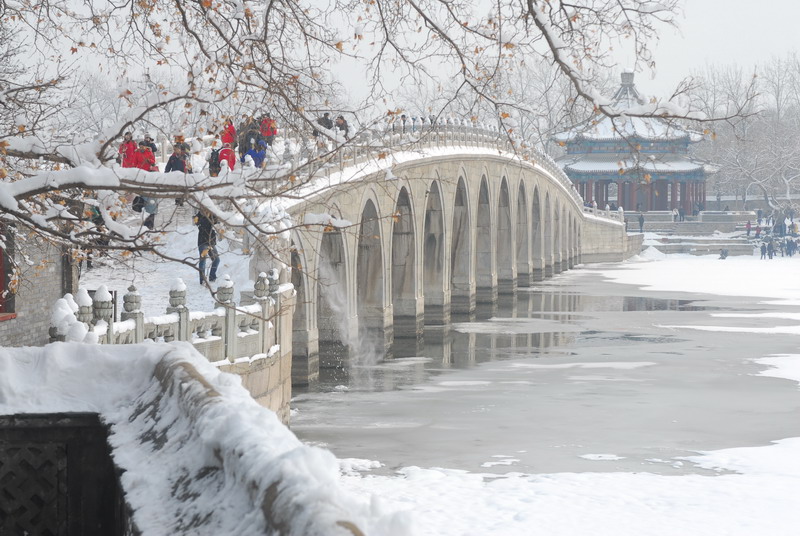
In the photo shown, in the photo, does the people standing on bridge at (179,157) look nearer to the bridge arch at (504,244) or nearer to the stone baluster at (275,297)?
the stone baluster at (275,297)

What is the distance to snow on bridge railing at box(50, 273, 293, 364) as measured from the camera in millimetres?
12086

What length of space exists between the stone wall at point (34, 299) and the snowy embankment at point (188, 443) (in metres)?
12.0

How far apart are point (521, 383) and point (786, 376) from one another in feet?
18.0

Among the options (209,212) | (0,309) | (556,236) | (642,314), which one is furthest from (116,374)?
(556,236)

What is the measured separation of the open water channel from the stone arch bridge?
106 centimetres

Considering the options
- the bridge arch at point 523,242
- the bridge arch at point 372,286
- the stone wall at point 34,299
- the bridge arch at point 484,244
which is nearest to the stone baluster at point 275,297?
the stone wall at point 34,299

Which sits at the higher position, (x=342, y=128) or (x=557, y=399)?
(x=342, y=128)

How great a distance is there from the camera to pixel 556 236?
216ft

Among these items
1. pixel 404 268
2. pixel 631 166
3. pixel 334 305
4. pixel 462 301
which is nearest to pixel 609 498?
pixel 334 305

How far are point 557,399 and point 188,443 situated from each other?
1827cm

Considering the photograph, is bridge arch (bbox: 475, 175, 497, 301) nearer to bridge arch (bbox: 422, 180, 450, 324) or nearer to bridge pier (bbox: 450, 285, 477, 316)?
bridge pier (bbox: 450, 285, 477, 316)

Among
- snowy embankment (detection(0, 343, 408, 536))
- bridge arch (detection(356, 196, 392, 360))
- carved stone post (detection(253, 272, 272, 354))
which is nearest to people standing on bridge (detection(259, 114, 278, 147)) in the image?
snowy embankment (detection(0, 343, 408, 536))

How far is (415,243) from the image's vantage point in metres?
35.0

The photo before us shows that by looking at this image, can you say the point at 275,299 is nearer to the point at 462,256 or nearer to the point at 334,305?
the point at 334,305
